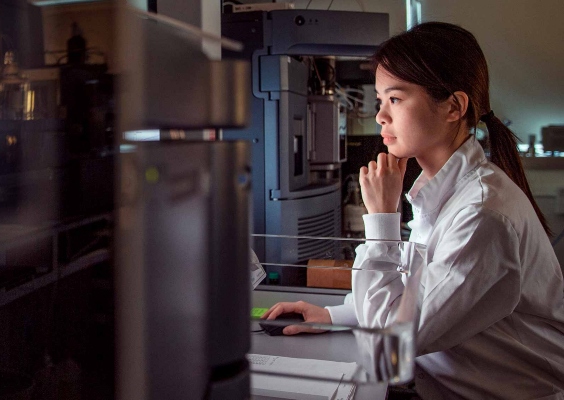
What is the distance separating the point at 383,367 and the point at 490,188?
0.81m

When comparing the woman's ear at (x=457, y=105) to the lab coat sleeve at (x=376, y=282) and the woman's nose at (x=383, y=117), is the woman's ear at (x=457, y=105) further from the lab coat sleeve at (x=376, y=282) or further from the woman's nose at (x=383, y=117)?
the lab coat sleeve at (x=376, y=282)

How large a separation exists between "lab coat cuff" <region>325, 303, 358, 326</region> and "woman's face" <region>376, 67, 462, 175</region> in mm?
331

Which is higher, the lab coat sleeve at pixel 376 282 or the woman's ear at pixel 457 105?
the woman's ear at pixel 457 105

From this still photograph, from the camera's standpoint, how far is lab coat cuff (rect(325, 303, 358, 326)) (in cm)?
126

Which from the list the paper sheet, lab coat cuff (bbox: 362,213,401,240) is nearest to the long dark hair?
lab coat cuff (bbox: 362,213,401,240)

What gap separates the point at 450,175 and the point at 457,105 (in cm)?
14

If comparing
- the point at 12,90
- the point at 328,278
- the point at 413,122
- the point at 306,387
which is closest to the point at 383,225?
the point at 413,122

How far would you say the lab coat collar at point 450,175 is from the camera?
1.20 metres

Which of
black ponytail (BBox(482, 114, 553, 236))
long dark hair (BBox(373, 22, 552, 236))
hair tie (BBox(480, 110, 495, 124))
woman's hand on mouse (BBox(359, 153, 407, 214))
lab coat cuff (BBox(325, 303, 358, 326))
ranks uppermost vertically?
long dark hair (BBox(373, 22, 552, 236))

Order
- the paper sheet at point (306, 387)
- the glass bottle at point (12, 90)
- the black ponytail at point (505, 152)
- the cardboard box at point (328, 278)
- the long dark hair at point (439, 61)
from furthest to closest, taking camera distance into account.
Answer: the cardboard box at point (328, 278) < the black ponytail at point (505, 152) < the long dark hair at point (439, 61) < the paper sheet at point (306, 387) < the glass bottle at point (12, 90)

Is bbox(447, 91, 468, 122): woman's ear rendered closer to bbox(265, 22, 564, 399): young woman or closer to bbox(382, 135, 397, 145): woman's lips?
bbox(265, 22, 564, 399): young woman

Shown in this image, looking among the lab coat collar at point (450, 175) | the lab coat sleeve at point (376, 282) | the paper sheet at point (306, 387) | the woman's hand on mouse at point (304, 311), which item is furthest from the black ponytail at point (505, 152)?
the paper sheet at point (306, 387)

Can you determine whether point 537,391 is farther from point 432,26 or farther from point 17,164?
point 17,164

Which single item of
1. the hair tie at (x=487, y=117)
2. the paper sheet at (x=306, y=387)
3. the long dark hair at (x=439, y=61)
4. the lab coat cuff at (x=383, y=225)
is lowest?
the paper sheet at (x=306, y=387)
